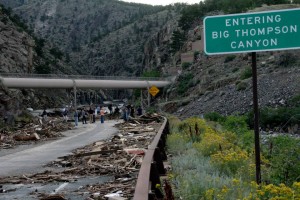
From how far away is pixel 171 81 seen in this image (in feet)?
298

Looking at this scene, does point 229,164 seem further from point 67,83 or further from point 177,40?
point 177,40

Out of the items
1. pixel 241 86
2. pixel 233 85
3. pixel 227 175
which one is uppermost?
pixel 227 175

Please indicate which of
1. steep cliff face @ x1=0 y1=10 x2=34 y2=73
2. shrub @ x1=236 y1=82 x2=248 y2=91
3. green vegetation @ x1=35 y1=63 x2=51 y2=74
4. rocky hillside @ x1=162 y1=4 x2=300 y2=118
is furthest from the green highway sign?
green vegetation @ x1=35 y1=63 x2=51 y2=74

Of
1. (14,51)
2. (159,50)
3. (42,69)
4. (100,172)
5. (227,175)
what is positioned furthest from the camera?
(159,50)

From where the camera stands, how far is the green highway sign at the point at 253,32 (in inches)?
257

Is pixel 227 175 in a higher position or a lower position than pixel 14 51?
lower

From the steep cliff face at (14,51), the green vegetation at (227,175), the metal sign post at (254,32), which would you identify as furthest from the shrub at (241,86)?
the metal sign post at (254,32)

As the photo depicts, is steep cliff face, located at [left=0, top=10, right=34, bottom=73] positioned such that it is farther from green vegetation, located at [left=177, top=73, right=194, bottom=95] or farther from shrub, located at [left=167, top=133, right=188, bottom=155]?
shrub, located at [left=167, top=133, right=188, bottom=155]

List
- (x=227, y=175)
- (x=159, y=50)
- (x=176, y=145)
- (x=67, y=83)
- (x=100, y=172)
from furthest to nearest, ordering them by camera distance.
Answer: (x=159, y=50) < (x=67, y=83) < (x=176, y=145) < (x=100, y=172) < (x=227, y=175)

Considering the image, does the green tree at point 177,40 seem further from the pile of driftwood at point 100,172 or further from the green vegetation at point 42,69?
the pile of driftwood at point 100,172

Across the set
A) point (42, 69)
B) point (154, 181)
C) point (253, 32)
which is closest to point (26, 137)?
point (154, 181)

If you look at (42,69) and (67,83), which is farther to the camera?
(42,69)

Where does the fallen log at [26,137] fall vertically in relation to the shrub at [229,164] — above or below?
below

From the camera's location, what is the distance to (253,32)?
6.65 m
